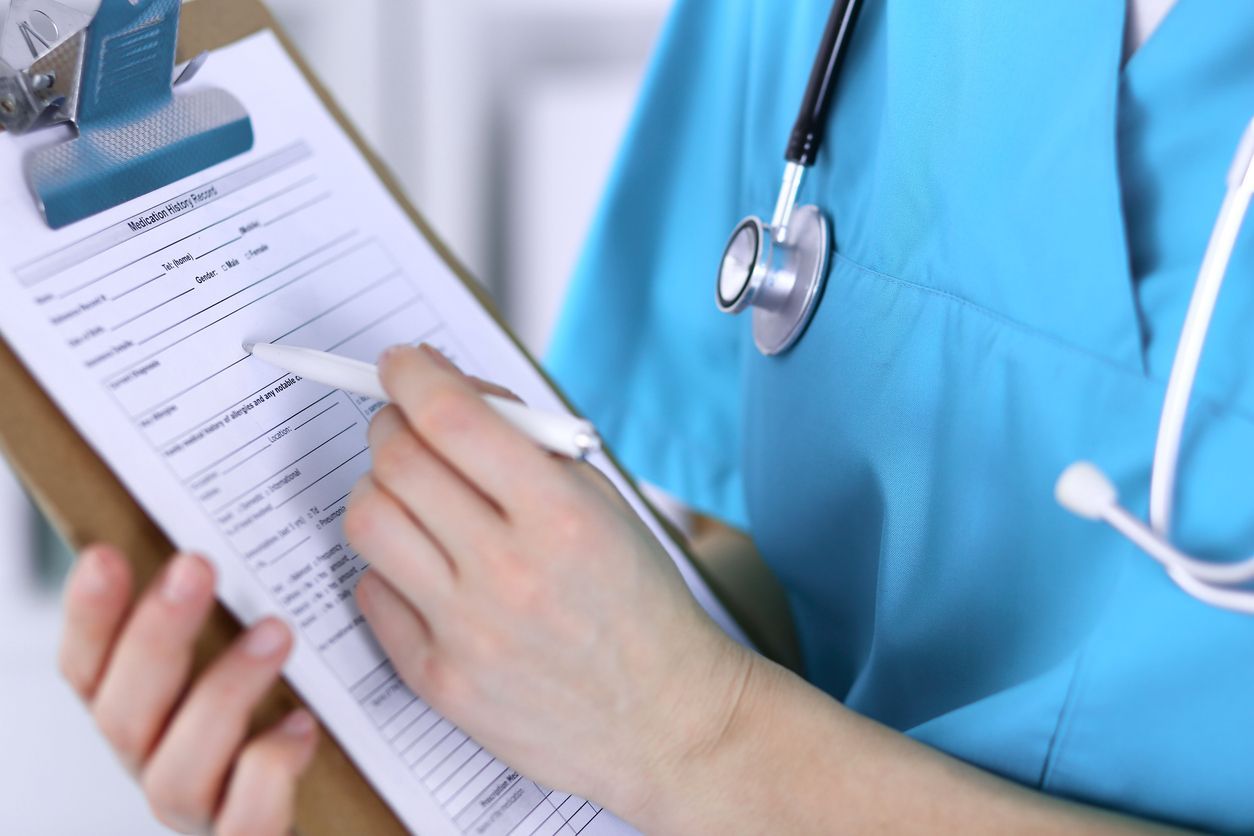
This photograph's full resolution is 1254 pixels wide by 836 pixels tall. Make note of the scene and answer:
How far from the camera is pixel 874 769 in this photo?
461 millimetres

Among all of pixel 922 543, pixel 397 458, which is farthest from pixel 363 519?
pixel 922 543

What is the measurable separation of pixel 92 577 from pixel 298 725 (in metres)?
0.09

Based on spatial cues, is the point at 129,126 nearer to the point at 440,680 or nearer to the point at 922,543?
the point at 440,680

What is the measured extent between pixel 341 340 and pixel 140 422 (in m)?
0.11

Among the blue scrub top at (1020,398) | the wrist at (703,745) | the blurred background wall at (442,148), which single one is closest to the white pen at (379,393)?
the wrist at (703,745)

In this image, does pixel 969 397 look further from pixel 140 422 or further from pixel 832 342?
pixel 140 422

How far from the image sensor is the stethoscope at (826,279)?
15.5 inches

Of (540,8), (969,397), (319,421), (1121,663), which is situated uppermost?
(540,8)

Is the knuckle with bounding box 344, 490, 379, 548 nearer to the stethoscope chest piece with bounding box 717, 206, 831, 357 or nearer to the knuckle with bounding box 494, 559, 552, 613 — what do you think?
the knuckle with bounding box 494, 559, 552, 613

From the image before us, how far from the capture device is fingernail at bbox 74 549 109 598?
→ 1.19 ft

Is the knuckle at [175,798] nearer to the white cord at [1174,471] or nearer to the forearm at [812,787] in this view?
the forearm at [812,787]

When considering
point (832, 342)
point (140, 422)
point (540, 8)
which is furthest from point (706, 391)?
point (540, 8)

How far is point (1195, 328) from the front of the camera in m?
0.40

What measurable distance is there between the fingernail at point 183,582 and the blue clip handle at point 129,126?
0.16 metres
